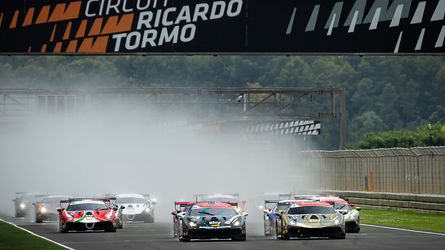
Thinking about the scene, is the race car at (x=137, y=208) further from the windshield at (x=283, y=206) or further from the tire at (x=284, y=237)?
the tire at (x=284, y=237)

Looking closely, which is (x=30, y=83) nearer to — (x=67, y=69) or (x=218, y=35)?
(x=67, y=69)

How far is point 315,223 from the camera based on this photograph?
36.2 meters

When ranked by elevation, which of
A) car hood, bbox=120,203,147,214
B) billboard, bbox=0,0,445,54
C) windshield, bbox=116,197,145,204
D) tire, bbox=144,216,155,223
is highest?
billboard, bbox=0,0,445,54

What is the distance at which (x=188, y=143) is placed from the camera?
10569 cm

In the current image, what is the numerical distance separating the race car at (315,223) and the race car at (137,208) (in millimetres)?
16372

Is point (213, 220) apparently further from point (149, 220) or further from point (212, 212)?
point (149, 220)

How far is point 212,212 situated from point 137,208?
1604 centimetres

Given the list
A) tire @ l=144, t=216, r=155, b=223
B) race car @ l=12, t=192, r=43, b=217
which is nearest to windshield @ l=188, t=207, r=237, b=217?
tire @ l=144, t=216, r=155, b=223

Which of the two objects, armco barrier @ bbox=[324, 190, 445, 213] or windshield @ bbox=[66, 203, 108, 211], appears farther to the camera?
armco barrier @ bbox=[324, 190, 445, 213]

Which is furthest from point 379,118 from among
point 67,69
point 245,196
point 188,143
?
point 245,196

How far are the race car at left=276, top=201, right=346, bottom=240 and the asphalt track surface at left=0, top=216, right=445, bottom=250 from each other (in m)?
0.31

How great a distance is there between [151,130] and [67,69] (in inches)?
3622

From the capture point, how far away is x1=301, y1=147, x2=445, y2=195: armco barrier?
2085 inches

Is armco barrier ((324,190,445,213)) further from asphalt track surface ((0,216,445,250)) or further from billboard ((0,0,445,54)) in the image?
billboard ((0,0,445,54))
